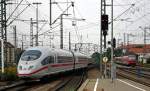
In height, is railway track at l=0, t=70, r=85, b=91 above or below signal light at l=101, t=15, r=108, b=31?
below

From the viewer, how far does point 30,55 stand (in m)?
33.9

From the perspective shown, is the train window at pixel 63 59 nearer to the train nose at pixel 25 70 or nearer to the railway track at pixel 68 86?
the railway track at pixel 68 86

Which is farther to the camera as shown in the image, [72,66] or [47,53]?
[72,66]

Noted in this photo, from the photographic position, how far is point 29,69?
32344mm

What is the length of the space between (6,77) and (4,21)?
5030 millimetres

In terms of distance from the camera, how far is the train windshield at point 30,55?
33.4 m

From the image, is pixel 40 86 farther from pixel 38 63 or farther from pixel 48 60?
pixel 48 60

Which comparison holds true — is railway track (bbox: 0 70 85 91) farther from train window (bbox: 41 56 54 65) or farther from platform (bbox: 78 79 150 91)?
A: train window (bbox: 41 56 54 65)

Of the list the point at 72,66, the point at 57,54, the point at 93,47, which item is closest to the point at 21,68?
the point at 57,54

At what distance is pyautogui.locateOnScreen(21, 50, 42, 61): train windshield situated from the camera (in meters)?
33.4

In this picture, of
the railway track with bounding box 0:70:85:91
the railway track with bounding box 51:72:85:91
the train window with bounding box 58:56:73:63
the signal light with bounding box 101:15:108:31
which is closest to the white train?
the railway track with bounding box 0:70:85:91

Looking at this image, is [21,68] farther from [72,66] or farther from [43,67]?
[72,66]

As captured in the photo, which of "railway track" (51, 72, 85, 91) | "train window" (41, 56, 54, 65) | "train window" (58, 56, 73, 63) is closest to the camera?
"railway track" (51, 72, 85, 91)

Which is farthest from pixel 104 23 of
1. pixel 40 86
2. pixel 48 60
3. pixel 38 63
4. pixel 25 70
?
pixel 25 70
